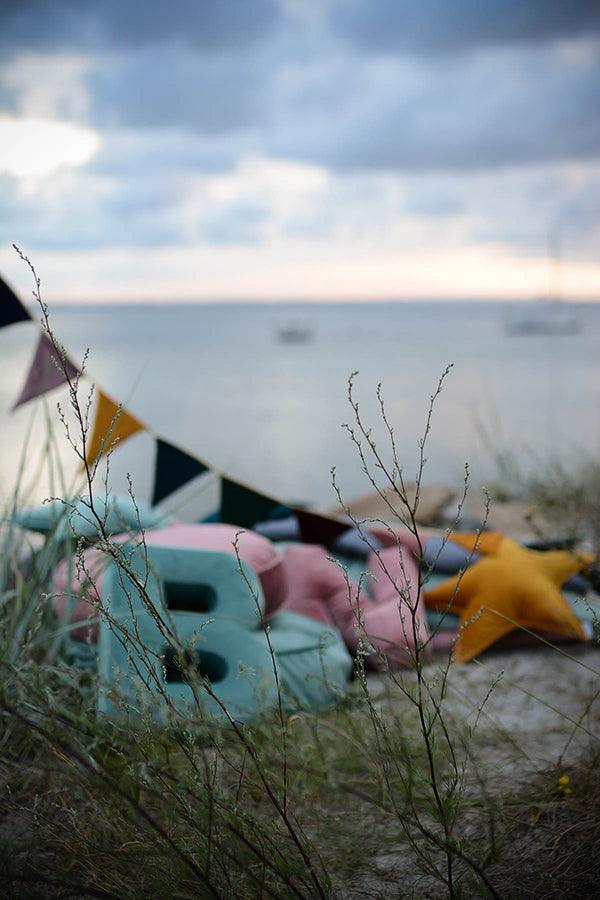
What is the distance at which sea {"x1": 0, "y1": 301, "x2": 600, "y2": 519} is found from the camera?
8.32m

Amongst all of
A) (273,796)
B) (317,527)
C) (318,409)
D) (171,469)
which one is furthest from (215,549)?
(318,409)

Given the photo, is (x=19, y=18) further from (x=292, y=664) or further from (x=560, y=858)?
(x=560, y=858)

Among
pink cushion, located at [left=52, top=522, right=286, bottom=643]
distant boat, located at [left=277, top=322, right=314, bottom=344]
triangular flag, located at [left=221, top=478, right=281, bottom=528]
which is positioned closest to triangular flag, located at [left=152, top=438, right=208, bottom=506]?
triangular flag, located at [left=221, top=478, right=281, bottom=528]

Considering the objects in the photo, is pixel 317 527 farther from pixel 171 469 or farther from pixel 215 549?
pixel 215 549

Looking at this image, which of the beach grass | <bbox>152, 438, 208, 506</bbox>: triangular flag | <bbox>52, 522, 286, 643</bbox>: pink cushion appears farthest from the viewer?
<bbox>152, 438, 208, 506</bbox>: triangular flag

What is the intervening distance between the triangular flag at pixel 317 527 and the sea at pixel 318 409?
0.96 feet

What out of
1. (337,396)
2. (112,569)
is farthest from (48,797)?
(337,396)

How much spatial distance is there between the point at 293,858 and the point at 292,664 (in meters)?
1.22

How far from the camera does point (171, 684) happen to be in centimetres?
268

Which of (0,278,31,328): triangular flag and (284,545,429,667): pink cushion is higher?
(0,278,31,328): triangular flag

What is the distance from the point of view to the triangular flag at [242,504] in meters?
3.46

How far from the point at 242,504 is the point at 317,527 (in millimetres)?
488

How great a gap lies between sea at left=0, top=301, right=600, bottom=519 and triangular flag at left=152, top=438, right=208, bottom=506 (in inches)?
2.6

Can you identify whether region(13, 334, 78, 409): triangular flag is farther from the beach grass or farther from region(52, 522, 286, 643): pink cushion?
the beach grass
